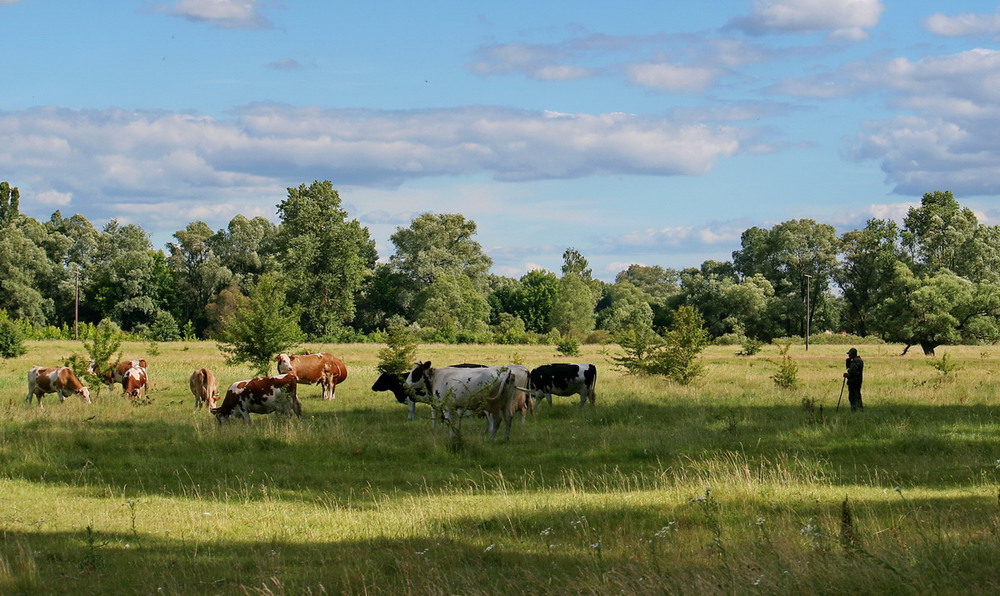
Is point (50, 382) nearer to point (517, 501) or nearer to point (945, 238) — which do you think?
point (517, 501)

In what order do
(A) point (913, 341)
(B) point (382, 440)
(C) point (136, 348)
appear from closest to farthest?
(B) point (382, 440) < (C) point (136, 348) < (A) point (913, 341)

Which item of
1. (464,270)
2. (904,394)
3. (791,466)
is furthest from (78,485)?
(464,270)

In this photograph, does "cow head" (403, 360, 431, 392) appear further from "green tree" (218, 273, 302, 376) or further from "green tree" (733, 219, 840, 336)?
"green tree" (733, 219, 840, 336)

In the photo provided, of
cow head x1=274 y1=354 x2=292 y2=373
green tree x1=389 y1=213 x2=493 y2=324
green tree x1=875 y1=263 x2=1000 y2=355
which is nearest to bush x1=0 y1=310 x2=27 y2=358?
cow head x1=274 y1=354 x2=292 y2=373

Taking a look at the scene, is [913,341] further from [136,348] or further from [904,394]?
[136,348]

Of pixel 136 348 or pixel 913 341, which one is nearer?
pixel 136 348

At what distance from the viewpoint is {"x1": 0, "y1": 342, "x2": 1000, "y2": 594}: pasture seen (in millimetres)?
7895

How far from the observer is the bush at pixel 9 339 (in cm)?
4903

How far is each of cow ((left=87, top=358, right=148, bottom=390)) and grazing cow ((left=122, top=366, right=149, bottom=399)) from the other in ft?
1.43

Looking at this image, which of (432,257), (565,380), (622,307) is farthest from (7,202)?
(565,380)

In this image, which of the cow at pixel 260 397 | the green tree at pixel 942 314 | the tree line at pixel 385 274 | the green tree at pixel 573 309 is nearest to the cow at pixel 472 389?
the cow at pixel 260 397

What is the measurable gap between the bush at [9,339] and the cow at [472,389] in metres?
35.8

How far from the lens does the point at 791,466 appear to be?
1452 cm

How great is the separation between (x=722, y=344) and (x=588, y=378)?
5981 centimetres
